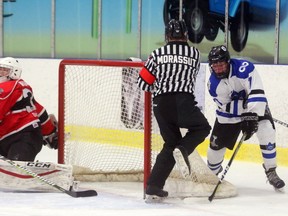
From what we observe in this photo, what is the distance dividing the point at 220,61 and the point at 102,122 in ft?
3.65

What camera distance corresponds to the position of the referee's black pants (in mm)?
4957

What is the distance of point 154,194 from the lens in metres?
4.98

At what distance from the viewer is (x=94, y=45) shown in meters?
8.91

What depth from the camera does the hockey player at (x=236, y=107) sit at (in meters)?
5.29

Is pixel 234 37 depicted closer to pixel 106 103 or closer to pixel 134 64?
pixel 106 103

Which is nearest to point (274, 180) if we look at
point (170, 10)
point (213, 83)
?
point (213, 83)

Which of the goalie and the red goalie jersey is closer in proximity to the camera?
the goalie

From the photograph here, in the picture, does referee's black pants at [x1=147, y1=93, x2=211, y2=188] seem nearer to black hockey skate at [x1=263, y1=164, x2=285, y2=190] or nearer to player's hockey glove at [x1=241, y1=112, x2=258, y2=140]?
player's hockey glove at [x1=241, y1=112, x2=258, y2=140]

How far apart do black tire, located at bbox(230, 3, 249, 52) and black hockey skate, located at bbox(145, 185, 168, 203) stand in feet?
9.55

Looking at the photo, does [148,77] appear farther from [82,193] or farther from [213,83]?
[82,193]

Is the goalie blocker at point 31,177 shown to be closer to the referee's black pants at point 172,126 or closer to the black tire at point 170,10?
the referee's black pants at point 172,126

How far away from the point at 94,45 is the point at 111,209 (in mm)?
4210

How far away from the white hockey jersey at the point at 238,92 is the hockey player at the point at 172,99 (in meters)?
0.43

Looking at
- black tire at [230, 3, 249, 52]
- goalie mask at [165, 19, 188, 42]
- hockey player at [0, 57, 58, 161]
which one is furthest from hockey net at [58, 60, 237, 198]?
black tire at [230, 3, 249, 52]
